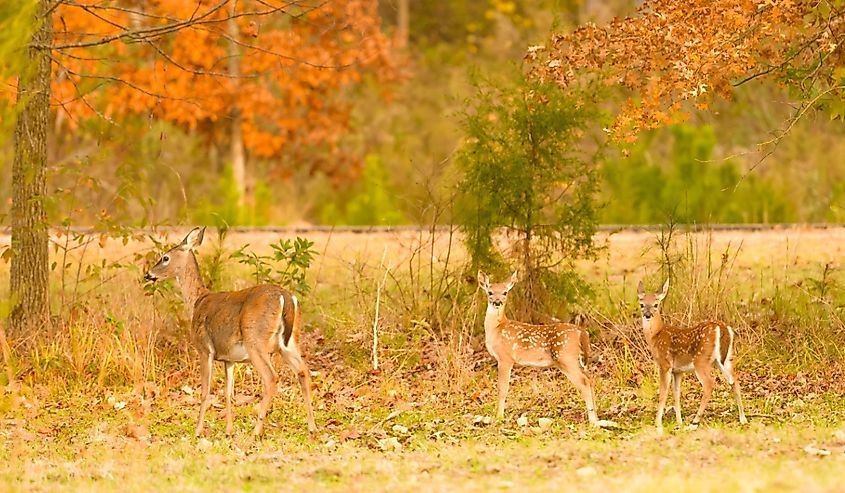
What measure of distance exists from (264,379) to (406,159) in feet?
75.7

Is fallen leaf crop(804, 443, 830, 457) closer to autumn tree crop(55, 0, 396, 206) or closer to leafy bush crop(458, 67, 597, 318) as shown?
leafy bush crop(458, 67, 597, 318)

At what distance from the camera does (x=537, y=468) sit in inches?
391

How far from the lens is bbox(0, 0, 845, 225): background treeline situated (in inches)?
895

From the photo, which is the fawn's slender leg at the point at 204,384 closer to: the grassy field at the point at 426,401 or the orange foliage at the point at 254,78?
the grassy field at the point at 426,401

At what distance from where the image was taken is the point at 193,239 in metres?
13.2

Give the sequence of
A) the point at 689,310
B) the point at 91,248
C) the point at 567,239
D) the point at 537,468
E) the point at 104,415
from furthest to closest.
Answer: the point at 91,248, the point at 567,239, the point at 689,310, the point at 104,415, the point at 537,468

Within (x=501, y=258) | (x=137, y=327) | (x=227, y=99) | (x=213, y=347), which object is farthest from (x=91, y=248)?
(x=227, y=99)

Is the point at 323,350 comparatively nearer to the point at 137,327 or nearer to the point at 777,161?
the point at 137,327

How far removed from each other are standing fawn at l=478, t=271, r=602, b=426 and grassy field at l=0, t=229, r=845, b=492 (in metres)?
0.32

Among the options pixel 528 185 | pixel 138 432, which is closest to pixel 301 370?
pixel 138 432

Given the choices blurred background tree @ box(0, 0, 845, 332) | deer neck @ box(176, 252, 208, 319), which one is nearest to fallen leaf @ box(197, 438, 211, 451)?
deer neck @ box(176, 252, 208, 319)

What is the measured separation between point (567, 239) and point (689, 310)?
1.64 meters

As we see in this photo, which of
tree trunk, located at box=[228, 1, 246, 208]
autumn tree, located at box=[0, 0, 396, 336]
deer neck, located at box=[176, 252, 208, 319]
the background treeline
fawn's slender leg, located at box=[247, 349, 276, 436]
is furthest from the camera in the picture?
tree trunk, located at box=[228, 1, 246, 208]

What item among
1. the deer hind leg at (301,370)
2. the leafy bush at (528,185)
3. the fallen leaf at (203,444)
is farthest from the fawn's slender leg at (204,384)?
the leafy bush at (528,185)
